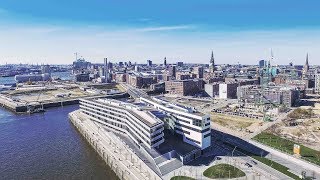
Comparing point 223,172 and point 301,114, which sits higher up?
point 301,114

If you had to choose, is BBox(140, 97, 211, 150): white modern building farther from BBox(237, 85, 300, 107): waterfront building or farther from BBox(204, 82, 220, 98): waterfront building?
BBox(204, 82, 220, 98): waterfront building

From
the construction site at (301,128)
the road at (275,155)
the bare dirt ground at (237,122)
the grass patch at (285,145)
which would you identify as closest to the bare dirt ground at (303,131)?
the construction site at (301,128)

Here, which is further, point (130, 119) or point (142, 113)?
point (130, 119)

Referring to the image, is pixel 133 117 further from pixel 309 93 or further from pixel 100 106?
pixel 309 93

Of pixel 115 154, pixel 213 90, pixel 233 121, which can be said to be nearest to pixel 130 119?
pixel 115 154

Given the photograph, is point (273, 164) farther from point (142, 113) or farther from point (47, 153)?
point (47, 153)

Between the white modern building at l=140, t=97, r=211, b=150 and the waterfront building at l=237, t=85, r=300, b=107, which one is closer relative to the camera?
the white modern building at l=140, t=97, r=211, b=150

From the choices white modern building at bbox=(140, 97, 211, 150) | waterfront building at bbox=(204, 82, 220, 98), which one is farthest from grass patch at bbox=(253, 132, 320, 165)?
waterfront building at bbox=(204, 82, 220, 98)

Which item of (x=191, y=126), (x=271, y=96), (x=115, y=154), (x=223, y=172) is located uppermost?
(x=191, y=126)
